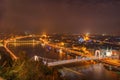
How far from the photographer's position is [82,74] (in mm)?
8750

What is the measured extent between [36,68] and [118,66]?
334 inches

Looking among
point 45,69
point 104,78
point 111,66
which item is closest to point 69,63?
point 111,66

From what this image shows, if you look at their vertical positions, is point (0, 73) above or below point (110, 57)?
above

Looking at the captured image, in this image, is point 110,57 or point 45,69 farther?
point 110,57

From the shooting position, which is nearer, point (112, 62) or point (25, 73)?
point (25, 73)

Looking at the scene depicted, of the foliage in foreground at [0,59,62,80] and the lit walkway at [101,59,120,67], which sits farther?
the lit walkway at [101,59,120,67]

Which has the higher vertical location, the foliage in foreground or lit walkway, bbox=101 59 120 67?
the foliage in foreground

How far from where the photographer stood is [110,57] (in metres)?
13.1

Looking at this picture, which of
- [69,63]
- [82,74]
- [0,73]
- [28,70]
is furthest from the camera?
[69,63]

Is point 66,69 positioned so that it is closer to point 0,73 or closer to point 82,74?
point 82,74

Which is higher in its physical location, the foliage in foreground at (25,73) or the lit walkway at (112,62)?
the foliage in foreground at (25,73)

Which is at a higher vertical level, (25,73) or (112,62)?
(25,73)

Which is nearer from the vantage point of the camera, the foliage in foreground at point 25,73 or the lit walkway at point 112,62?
the foliage in foreground at point 25,73

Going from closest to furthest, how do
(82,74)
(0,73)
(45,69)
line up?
(0,73) < (45,69) < (82,74)
